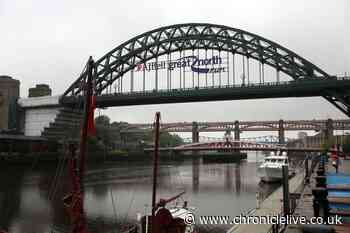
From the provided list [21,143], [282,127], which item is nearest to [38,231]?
[21,143]

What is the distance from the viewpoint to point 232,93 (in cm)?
6050

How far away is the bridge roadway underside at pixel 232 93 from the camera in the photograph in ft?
182

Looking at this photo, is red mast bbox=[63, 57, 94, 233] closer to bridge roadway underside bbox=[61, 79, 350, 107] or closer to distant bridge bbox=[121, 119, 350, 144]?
bridge roadway underside bbox=[61, 79, 350, 107]

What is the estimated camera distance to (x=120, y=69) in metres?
77.3

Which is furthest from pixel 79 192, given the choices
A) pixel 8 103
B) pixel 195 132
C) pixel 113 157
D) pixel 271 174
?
pixel 195 132

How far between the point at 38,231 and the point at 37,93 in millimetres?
84773

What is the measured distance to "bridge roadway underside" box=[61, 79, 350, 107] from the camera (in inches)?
2184

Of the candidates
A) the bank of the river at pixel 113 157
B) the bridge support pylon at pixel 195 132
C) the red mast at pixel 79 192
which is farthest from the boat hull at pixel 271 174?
the bridge support pylon at pixel 195 132

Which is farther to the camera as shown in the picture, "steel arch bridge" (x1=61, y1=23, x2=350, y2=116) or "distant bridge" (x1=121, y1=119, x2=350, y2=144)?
"distant bridge" (x1=121, y1=119, x2=350, y2=144)

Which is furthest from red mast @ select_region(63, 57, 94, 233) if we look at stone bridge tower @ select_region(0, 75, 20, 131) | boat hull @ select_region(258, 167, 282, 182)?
stone bridge tower @ select_region(0, 75, 20, 131)

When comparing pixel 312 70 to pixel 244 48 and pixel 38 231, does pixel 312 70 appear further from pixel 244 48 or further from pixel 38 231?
pixel 38 231

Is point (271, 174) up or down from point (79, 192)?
down

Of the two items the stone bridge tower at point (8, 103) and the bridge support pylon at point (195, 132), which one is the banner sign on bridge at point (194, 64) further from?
the bridge support pylon at point (195, 132)

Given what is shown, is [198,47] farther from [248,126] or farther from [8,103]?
[248,126]
